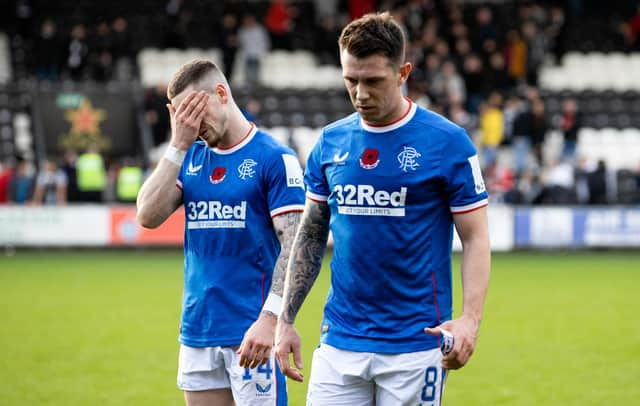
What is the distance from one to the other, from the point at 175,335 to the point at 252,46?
46.9 feet

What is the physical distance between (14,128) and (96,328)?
41.1ft

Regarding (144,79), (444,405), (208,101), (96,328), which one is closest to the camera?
(208,101)

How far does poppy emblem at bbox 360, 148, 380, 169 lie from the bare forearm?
1.02 meters

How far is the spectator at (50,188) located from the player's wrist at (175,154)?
55.9 ft

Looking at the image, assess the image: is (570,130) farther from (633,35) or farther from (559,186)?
(633,35)

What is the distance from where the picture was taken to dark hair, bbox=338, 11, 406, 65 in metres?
3.79

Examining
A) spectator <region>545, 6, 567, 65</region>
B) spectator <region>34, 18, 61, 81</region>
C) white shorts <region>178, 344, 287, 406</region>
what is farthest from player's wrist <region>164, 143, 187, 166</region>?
spectator <region>545, 6, 567, 65</region>

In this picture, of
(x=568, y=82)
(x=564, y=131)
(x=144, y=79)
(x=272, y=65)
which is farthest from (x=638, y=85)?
(x=144, y=79)

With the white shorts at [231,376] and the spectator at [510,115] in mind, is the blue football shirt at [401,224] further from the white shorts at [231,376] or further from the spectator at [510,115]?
the spectator at [510,115]

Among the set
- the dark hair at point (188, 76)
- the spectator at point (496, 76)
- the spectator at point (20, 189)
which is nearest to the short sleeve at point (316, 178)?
the dark hair at point (188, 76)

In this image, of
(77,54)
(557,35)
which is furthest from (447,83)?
(77,54)

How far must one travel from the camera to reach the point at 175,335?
11203 millimetres

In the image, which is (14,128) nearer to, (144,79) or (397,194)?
(144,79)

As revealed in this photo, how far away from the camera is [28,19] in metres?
25.1
